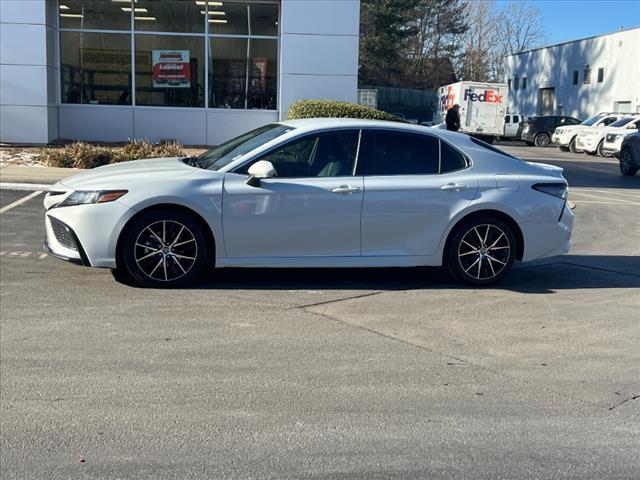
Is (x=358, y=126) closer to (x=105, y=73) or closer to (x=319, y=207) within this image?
(x=319, y=207)

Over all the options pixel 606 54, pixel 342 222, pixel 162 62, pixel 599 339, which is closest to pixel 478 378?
pixel 599 339

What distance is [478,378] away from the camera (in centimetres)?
504

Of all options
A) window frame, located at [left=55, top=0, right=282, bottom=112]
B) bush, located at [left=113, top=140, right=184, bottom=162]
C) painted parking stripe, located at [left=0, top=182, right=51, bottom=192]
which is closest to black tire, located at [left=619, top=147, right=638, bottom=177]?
window frame, located at [left=55, top=0, right=282, bottom=112]

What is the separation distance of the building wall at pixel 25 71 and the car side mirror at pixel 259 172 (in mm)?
14007

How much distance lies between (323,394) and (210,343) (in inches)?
47.8

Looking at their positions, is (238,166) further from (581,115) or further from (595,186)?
(581,115)

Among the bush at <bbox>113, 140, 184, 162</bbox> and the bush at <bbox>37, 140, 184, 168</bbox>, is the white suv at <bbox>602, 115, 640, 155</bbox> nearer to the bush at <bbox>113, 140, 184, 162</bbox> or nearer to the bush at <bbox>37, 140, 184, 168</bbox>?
the bush at <bbox>113, 140, 184, 162</bbox>

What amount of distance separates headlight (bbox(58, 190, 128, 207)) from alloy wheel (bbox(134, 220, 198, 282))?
Result: 39 cm

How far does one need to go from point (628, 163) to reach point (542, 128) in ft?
57.1

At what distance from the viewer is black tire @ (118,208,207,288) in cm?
678

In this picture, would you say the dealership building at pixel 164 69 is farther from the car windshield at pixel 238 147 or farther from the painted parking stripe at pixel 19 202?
the car windshield at pixel 238 147

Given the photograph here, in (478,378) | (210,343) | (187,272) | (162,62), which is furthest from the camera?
(162,62)

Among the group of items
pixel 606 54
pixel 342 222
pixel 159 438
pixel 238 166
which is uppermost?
pixel 606 54

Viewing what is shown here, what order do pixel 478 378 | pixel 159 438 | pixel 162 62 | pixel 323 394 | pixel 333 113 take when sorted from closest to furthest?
pixel 159 438 < pixel 323 394 < pixel 478 378 < pixel 333 113 < pixel 162 62
